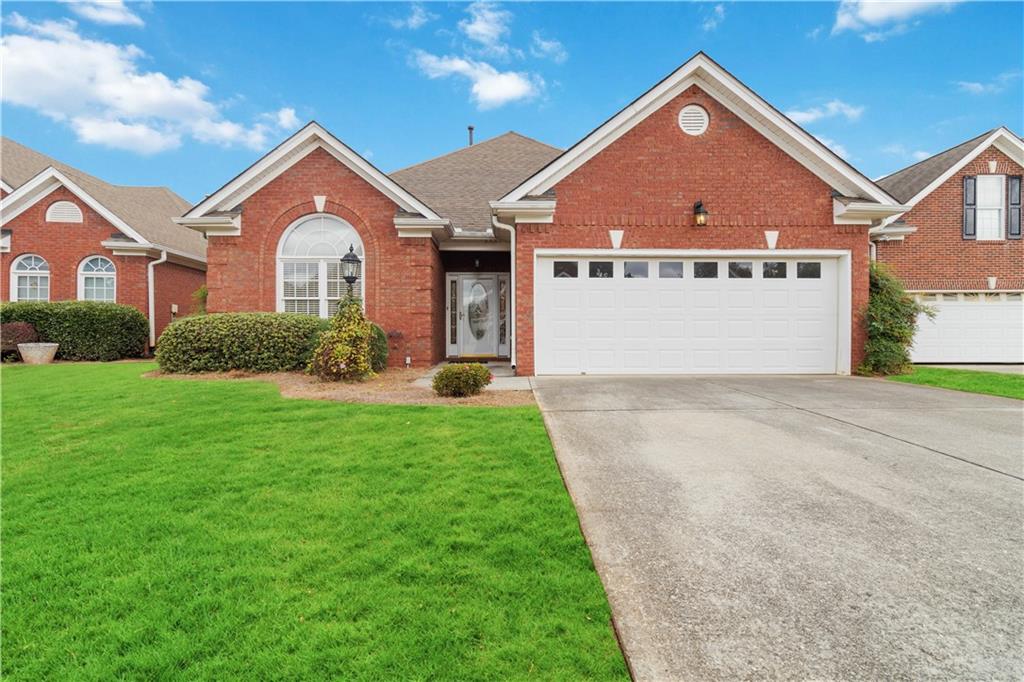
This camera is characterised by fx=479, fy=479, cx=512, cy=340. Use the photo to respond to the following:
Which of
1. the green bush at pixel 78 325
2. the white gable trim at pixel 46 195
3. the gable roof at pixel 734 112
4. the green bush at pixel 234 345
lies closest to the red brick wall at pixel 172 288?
the white gable trim at pixel 46 195

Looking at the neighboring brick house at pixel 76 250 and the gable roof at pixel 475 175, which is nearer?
the gable roof at pixel 475 175

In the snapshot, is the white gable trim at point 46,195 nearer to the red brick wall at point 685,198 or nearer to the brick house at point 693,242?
the brick house at point 693,242

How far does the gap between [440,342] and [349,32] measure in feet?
33.0

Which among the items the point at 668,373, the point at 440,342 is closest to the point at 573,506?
the point at 668,373

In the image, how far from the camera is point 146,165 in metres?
26.9

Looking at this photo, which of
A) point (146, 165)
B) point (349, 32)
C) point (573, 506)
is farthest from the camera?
point (146, 165)

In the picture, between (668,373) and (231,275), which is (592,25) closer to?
(668,373)

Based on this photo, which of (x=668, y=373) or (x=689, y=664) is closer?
(x=689, y=664)

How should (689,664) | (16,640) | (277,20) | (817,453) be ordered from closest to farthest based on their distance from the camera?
(689,664) < (16,640) < (817,453) < (277,20)

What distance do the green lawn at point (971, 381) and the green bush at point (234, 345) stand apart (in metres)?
12.5

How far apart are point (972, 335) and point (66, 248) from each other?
27.0m

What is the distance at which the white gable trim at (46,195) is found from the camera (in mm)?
14672

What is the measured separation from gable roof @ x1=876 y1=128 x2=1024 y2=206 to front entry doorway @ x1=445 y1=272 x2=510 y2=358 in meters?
12.1

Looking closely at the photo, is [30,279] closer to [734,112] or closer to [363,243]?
[363,243]
